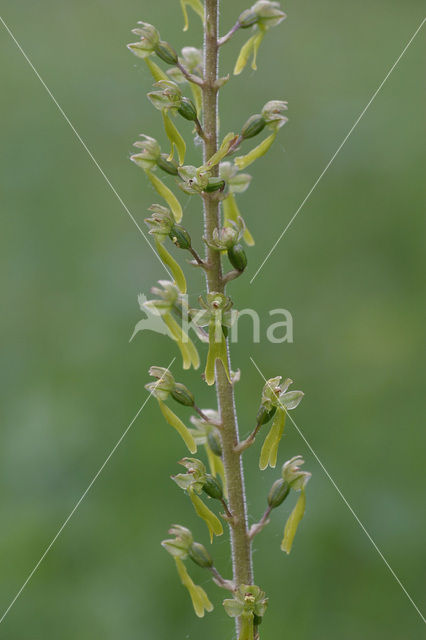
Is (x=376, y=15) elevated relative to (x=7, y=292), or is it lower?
elevated

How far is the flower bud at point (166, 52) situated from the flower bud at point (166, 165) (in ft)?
0.78

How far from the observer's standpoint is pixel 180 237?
188 centimetres

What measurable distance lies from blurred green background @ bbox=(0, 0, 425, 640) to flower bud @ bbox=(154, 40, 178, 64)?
5.26ft

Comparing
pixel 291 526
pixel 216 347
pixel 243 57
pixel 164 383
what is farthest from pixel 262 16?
pixel 291 526

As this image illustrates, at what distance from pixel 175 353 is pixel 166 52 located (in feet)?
5.96

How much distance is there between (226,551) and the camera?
258 centimetres

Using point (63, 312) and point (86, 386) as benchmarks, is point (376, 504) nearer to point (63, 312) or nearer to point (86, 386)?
point (86, 386)

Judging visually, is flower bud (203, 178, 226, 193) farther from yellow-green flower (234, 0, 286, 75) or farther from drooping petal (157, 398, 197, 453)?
drooping petal (157, 398, 197, 453)

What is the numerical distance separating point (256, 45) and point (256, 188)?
10.2ft

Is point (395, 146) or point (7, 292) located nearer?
point (7, 292)

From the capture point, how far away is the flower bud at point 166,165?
1939mm

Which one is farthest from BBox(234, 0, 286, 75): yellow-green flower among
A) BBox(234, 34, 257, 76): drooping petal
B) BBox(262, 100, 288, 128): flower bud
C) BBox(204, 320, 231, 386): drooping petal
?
BBox(204, 320, 231, 386): drooping petal

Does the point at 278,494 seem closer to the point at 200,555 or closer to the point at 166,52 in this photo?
the point at 200,555

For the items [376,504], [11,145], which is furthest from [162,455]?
[11,145]
